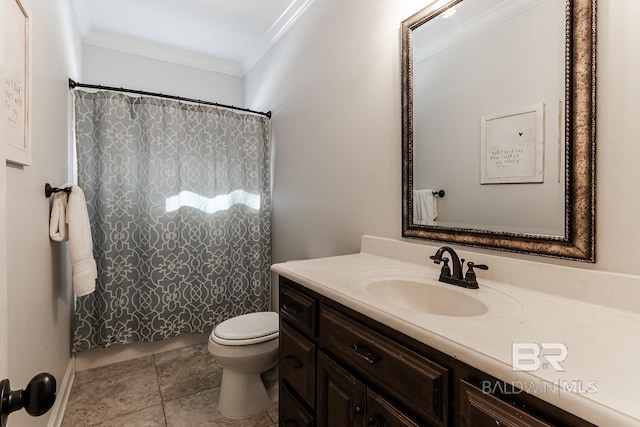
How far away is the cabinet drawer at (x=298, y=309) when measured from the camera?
1.13 meters

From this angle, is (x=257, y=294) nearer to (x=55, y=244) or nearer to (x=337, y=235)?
(x=337, y=235)

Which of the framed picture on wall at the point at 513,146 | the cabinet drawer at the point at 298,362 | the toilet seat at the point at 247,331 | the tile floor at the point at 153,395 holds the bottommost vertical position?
the tile floor at the point at 153,395

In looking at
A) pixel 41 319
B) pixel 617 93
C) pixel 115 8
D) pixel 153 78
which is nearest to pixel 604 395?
pixel 617 93

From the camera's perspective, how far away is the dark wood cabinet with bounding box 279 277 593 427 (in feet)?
1.91

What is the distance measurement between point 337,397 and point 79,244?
1521 mm

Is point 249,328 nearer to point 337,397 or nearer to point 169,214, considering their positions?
point 337,397

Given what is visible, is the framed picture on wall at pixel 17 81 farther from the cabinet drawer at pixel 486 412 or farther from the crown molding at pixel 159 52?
the crown molding at pixel 159 52

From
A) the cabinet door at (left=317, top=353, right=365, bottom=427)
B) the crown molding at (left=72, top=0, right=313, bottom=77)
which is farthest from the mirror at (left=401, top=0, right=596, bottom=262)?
the crown molding at (left=72, top=0, right=313, bottom=77)

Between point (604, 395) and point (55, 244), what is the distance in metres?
2.22

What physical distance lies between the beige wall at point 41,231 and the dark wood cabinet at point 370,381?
36.6 inches

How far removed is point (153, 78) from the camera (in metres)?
2.83

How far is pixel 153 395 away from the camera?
6.25 feet

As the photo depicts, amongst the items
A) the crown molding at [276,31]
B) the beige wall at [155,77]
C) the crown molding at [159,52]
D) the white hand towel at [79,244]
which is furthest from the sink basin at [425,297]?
the crown molding at [159,52]

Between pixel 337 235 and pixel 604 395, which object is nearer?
pixel 604 395
